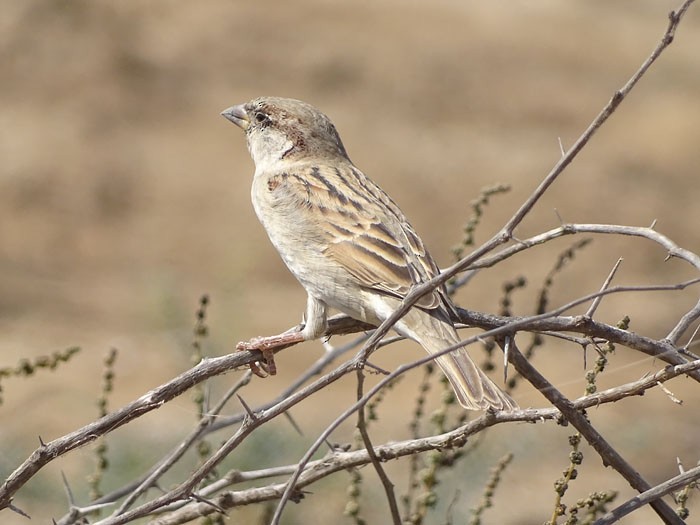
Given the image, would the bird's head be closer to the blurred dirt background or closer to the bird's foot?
the bird's foot

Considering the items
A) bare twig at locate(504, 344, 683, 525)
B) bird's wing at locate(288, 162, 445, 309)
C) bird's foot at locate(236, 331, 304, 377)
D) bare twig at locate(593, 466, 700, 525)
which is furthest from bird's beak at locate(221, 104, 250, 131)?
bare twig at locate(593, 466, 700, 525)

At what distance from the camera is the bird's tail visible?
11.4ft

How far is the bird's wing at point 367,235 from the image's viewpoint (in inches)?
164

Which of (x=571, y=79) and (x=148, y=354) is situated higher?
(x=571, y=79)

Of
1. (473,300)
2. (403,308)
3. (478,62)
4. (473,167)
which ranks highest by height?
(478,62)

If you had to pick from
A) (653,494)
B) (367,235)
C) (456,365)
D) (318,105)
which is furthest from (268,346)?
(318,105)

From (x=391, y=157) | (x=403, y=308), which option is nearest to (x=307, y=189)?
(x=403, y=308)

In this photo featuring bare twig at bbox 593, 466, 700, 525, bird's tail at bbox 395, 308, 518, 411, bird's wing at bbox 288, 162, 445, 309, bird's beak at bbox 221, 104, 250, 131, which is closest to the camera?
bare twig at bbox 593, 466, 700, 525

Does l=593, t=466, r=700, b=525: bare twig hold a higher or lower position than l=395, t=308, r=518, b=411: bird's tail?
lower

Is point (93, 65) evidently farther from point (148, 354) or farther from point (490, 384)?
point (490, 384)

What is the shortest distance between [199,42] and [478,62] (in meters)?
3.38

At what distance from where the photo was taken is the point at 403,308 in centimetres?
267


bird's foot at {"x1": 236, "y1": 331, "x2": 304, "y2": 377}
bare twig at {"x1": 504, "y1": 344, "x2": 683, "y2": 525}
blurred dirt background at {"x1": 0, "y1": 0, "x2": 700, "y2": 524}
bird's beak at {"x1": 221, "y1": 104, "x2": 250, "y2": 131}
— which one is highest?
blurred dirt background at {"x1": 0, "y1": 0, "x2": 700, "y2": 524}

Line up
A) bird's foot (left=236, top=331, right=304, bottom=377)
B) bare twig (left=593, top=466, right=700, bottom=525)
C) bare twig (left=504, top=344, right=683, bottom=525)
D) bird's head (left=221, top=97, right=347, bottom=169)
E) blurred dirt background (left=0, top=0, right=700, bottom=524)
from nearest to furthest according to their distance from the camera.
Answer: bare twig (left=593, top=466, right=700, bottom=525), bare twig (left=504, top=344, right=683, bottom=525), bird's foot (left=236, top=331, right=304, bottom=377), bird's head (left=221, top=97, right=347, bottom=169), blurred dirt background (left=0, top=0, right=700, bottom=524)
